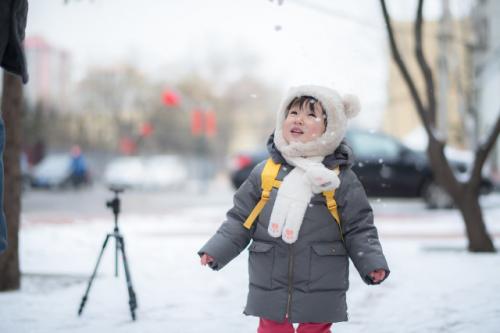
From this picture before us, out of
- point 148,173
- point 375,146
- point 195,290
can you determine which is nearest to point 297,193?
point 195,290

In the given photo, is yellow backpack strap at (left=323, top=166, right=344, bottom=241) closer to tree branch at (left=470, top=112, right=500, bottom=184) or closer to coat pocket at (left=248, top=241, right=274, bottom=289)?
coat pocket at (left=248, top=241, right=274, bottom=289)

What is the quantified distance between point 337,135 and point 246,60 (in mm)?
55532

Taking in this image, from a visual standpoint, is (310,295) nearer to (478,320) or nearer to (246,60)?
(478,320)

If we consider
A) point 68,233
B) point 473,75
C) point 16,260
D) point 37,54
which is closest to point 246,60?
point 37,54

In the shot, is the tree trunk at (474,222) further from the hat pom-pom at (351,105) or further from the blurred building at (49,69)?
the blurred building at (49,69)

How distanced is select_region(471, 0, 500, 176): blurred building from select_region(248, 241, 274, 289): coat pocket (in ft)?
89.8

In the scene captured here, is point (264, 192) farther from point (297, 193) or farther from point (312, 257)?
point (312, 257)

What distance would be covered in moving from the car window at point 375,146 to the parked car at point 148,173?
16675 mm

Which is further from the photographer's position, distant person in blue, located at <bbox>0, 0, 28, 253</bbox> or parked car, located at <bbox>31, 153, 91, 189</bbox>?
parked car, located at <bbox>31, 153, 91, 189</bbox>

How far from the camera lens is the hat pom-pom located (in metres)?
3.68

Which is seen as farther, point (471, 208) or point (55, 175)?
point (55, 175)

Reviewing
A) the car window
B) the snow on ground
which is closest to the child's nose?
the snow on ground

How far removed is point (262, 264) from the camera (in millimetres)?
3502

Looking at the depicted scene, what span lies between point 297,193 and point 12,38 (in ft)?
4.98
